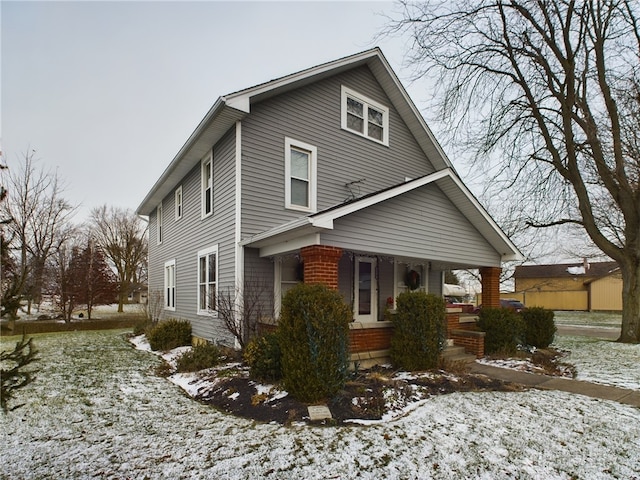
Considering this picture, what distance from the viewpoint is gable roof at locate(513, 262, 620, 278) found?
38219mm

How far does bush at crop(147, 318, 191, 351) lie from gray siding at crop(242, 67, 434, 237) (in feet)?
14.7

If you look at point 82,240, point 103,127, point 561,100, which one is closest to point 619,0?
point 561,100

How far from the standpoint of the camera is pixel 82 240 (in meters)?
31.6

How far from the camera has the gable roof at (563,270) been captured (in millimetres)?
38219

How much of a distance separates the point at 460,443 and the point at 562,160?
13277mm

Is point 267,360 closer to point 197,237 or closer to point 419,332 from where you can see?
point 419,332

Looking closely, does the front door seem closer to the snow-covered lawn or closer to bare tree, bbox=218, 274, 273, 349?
bare tree, bbox=218, 274, 273, 349

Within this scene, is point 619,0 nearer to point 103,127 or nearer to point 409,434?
point 409,434

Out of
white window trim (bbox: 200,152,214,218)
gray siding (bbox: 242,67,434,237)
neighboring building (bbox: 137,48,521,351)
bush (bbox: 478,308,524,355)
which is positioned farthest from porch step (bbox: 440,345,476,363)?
white window trim (bbox: 200,152,214,218)

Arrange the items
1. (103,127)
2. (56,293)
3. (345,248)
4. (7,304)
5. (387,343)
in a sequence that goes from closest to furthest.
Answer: (7,304) < (345,248) < (387,343) < (103,127) < (56,293)

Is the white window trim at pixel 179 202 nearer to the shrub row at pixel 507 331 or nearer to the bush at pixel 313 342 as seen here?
the bush at pixel 313 342

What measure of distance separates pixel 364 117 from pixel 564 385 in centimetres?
872

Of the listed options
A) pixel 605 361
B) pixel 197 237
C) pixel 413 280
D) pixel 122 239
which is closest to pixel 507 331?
pixel 605 361

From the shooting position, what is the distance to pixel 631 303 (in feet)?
43.1
